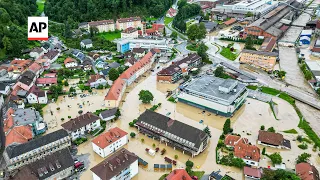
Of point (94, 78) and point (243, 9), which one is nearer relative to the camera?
point (94, 78)

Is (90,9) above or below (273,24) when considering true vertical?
above

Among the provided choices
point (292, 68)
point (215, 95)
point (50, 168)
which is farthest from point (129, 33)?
point (50, 168)

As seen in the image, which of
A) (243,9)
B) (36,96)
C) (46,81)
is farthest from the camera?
(243,9)

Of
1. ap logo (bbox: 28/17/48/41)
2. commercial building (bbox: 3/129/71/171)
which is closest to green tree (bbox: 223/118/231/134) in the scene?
commercial building (bbox: 3/129/71/171)

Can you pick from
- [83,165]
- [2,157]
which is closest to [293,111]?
[83,165]

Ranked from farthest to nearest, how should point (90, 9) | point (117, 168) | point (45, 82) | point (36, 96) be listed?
1. point (90, 9)
2. point (45, 82)
3. point (36, 96)
4. point (117, 168)

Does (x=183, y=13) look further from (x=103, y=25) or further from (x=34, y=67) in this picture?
(x=34, y=67)
